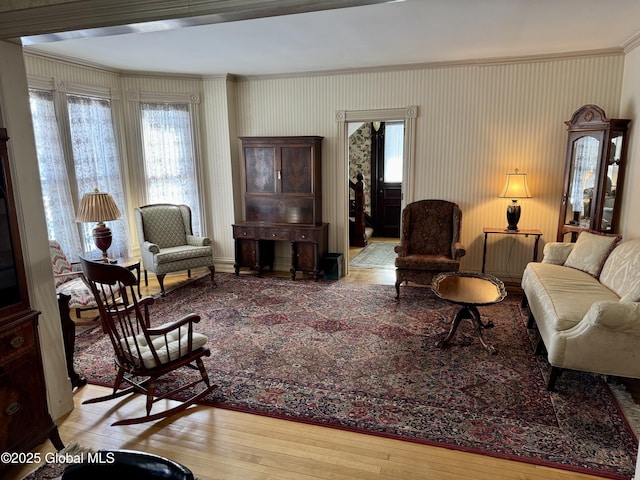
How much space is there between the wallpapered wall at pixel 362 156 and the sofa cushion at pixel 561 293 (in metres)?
4.81

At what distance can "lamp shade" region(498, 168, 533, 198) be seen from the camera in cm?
501

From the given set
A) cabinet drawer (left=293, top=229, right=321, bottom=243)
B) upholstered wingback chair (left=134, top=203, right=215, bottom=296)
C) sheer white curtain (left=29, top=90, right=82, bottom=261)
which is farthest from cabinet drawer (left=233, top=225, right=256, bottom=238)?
sheer white curtain (left=29, top=90, right=82, bottom=261)

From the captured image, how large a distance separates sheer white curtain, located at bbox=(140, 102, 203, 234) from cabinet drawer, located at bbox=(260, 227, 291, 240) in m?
1.20

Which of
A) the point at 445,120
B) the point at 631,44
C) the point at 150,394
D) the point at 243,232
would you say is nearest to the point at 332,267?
the point at 243,232

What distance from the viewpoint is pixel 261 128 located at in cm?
621

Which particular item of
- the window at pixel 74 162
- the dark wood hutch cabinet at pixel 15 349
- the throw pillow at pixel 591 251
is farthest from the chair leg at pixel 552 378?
the window at pixel 74 162

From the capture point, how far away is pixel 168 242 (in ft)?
18.6

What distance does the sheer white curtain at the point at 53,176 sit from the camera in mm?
4500

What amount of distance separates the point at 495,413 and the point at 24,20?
363 cm

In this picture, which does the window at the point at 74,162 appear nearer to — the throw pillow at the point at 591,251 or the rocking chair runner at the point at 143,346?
the rocking chair runner at the point at 143,346

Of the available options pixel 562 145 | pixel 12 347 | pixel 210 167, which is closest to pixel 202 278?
pixel 210 167

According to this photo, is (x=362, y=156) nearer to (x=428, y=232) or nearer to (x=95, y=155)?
(x=428, y=232)

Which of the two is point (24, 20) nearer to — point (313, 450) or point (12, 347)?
point (12, 347)

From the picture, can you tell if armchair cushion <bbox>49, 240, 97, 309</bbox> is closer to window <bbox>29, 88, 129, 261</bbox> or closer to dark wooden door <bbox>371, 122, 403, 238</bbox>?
window <bbox>29, 88, 129, 261</bbox>
